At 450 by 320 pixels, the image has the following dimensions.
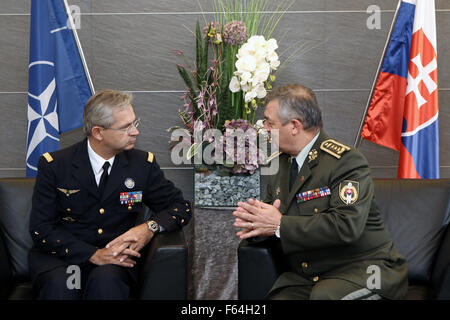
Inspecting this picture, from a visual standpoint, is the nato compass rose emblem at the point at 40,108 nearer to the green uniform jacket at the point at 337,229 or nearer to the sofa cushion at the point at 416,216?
the green uniform jacket at the point at 337,229

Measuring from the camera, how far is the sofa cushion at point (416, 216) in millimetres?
2670

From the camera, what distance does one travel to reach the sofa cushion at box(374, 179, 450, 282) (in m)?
2.67

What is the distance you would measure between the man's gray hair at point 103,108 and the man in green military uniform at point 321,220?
0.76 m

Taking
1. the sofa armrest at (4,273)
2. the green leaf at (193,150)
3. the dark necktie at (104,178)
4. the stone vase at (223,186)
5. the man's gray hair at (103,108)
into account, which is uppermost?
the man's gray hair at (103,108)

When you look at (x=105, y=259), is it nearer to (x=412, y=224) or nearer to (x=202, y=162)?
(x=202, y=162)

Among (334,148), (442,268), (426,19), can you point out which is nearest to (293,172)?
(334,148)

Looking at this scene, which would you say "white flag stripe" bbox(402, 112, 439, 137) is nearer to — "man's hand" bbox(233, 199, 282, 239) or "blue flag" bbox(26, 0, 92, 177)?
"man's hand" bbox(233, 199, 282, 239)

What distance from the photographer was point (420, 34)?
3.63 meters

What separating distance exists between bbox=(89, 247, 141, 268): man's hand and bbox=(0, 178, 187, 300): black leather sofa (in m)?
0.08

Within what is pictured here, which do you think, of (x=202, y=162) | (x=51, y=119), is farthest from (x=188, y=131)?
(x=51, y=119)

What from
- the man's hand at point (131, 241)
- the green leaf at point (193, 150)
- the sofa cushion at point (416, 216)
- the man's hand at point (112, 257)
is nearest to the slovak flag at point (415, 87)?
the sofa cushion at point (416, 216)

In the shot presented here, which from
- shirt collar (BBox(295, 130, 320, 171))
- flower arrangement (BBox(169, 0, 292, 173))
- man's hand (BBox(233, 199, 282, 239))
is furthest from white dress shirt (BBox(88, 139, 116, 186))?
shirt collar (BBox(295, 130, 320, 171))

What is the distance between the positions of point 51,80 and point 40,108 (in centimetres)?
21
